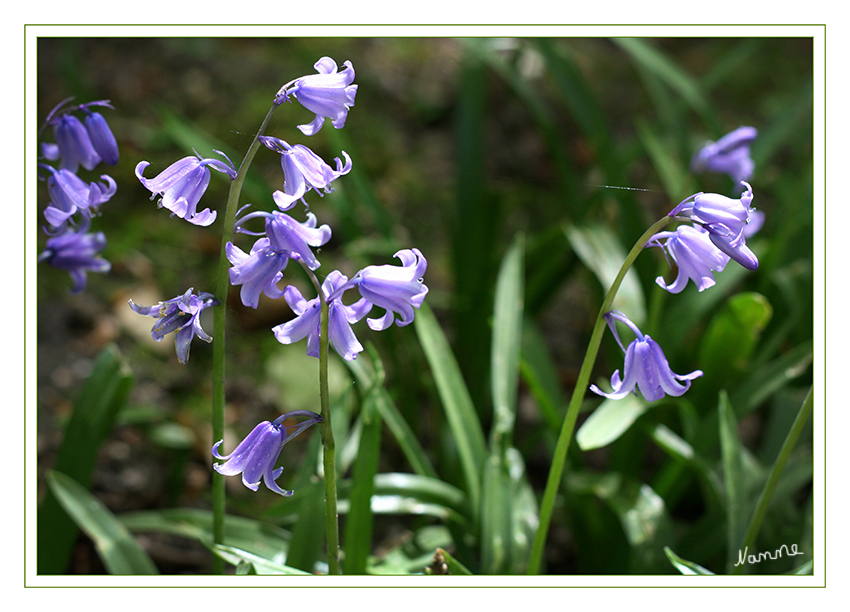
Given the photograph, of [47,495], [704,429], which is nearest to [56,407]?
[47,495]

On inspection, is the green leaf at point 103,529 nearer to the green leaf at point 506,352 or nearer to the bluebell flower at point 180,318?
the bluebell flower at point 180,318

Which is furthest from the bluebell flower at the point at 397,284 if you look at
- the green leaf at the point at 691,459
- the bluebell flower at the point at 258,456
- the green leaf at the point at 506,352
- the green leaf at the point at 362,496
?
the green leaf at the point at 691,459

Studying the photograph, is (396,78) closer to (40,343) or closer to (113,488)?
(40,343)

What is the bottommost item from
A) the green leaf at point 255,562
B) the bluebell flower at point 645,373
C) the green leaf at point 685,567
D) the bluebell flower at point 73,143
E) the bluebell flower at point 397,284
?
the green leaf at point 685,567

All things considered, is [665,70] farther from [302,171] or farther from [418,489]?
[302,171]

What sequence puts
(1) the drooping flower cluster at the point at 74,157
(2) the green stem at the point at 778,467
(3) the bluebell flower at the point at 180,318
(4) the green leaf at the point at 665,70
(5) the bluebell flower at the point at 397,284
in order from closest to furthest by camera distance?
(5) the bluebell flower at the point at 397,284 → (3) the bluebell flower at the point at 180,318 → (2) the green stem at the point at 778,467 → (1) the drooping flower cluster at the point at 74,157 → (4) the green leaf at the point at 665,70

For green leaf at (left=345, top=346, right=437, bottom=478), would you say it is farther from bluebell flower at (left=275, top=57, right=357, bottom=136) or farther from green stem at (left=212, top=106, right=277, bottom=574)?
bluebell flower at (left=275, top=57, right=357, bottom=136)
